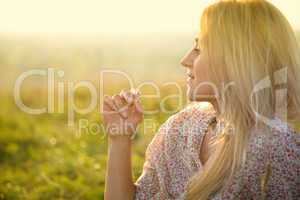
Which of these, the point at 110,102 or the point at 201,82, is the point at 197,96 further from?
the point at 110,102

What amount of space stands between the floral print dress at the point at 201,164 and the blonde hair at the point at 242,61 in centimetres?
4

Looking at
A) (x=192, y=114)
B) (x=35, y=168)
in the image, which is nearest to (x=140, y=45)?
(x=35, y=168)

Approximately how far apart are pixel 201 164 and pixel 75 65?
277 centimetres

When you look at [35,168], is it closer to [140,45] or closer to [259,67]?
[140,45]

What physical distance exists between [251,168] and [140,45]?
9.27ft

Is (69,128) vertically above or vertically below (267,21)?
below

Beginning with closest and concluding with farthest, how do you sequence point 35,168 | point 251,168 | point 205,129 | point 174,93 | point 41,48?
point 251,168 < point 205,129 < point 35,168 < point 174,93 < point 41,48

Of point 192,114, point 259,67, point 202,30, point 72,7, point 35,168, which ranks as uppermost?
point 72,7

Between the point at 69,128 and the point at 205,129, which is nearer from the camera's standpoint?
the point at 205,129

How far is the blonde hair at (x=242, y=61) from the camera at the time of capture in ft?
5.66

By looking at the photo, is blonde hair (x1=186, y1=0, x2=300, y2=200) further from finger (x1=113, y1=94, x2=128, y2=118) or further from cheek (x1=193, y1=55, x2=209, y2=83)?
finger (x1=113, y1=94, x2=128, y2=118)

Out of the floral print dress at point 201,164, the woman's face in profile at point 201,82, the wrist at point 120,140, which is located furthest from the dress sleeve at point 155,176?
the woman's face in profile at point 201,82

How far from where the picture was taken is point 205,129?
1.90 meters

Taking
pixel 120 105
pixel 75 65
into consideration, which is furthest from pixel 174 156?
pixel 75 65
